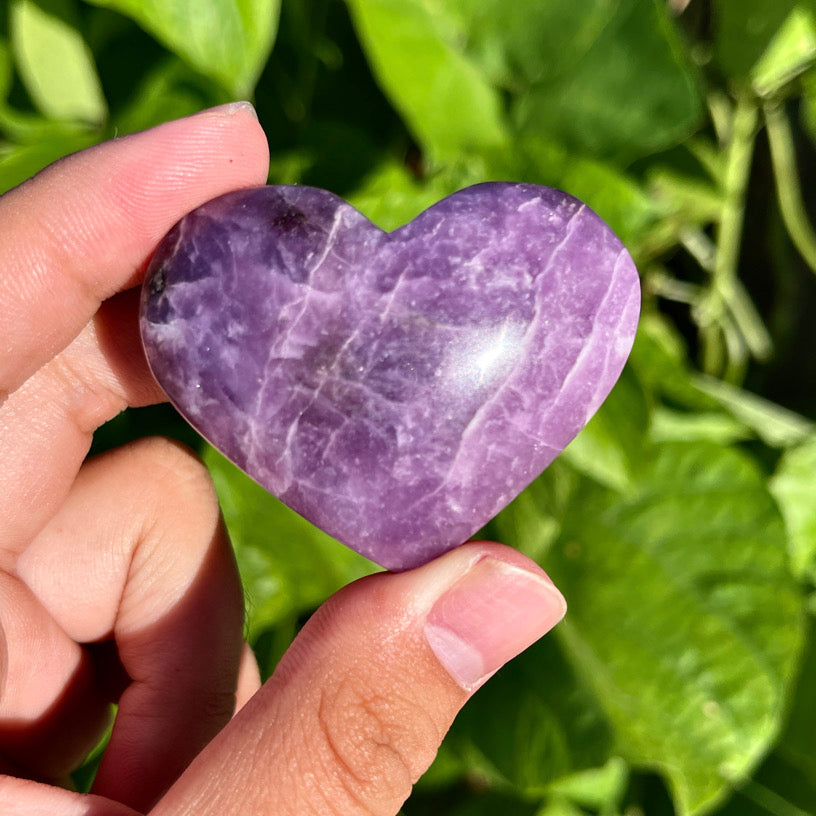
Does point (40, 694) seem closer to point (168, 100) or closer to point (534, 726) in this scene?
point (534, 726)

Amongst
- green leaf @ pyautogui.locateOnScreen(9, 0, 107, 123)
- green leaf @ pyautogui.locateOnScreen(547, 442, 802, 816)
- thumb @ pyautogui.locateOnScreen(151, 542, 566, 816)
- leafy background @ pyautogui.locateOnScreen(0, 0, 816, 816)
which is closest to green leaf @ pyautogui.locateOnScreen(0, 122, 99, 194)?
leafy background @ pyautogui.locateOnScreen(0, 0, 816, 816)

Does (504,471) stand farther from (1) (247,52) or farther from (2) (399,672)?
(1) (247,52)

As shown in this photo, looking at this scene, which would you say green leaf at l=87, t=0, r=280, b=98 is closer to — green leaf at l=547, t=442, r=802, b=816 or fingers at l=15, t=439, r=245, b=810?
fingers at l=15, t=439, r=245, b=810

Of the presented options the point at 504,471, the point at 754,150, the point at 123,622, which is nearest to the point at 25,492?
the point at 123,622

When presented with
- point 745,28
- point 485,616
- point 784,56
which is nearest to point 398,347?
point 485,616

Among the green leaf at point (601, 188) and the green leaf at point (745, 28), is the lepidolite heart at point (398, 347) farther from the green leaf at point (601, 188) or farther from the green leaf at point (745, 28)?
the green leaf at point (745, 28)

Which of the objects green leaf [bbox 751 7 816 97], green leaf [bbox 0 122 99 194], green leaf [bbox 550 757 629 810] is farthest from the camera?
green leaf [bbox 550 757 629 810]

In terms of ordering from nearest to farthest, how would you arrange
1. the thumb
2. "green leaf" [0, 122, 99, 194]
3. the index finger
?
1. the thumb
2. the index finger
3. "green leaf" [0, 122, 99, 194]
